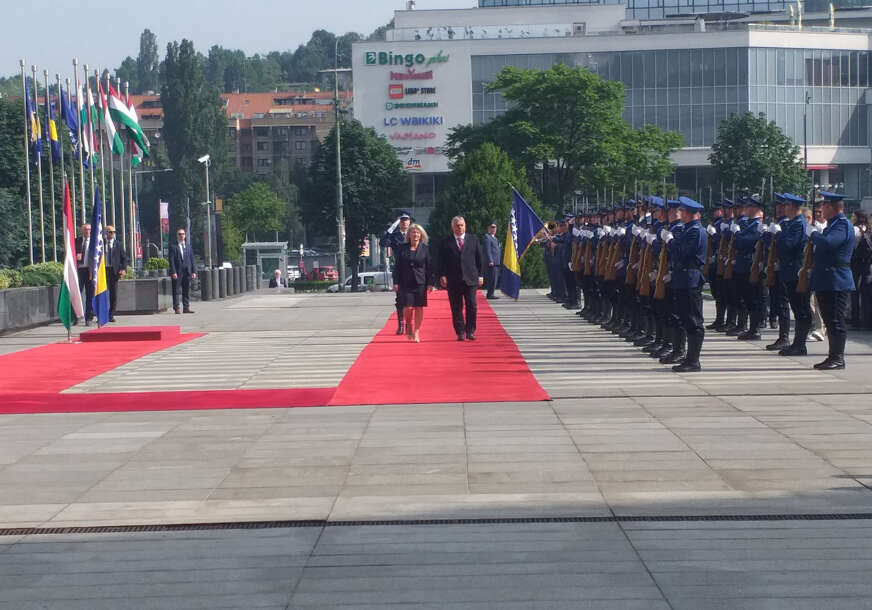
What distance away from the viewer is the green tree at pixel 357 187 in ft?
271

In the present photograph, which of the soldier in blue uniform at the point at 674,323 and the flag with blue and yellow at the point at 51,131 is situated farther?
the flag with blue and yellow at the point at 51,131

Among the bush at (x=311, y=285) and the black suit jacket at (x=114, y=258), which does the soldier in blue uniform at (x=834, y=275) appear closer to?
the black suit jacket at (x=114, y=258)

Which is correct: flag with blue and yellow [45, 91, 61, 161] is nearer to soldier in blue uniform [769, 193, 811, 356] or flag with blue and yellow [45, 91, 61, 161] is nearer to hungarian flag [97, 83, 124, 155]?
hungarian flag [97, 83, 124, 155]

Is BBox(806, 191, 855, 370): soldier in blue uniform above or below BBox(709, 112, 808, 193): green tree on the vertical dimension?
below

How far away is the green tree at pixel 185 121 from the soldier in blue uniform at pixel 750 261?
109910 mm

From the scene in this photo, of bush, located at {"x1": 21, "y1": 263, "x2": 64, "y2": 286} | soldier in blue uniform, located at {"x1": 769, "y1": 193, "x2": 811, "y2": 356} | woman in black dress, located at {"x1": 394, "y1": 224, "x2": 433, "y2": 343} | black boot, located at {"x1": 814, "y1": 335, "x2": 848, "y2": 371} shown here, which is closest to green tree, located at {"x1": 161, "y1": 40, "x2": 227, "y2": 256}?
bush, located at {"x1": 21, "y1": 263, "x2": 64, "y2": 286}

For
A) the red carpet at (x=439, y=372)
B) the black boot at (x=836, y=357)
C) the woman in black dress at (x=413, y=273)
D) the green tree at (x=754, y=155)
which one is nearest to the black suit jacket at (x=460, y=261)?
the woman in black dress at (x=413, y=273)

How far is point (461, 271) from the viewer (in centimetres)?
2073

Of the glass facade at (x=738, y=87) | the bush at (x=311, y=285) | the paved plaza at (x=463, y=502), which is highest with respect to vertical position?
the glass facade at (x=738, y=87)

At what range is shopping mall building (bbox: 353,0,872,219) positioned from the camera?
10219 cm

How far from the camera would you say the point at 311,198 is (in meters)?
82.7

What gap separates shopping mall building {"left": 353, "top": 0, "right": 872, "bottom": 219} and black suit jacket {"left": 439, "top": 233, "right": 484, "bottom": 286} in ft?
270

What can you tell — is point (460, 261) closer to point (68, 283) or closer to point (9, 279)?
point (68, 283)

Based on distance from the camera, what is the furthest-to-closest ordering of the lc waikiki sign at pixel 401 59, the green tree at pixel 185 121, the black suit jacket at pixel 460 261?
the green tree at pixel 185 121 → the lc waikiki sign at pixel 401 59 → the black suit jacket at pixel 460 261
